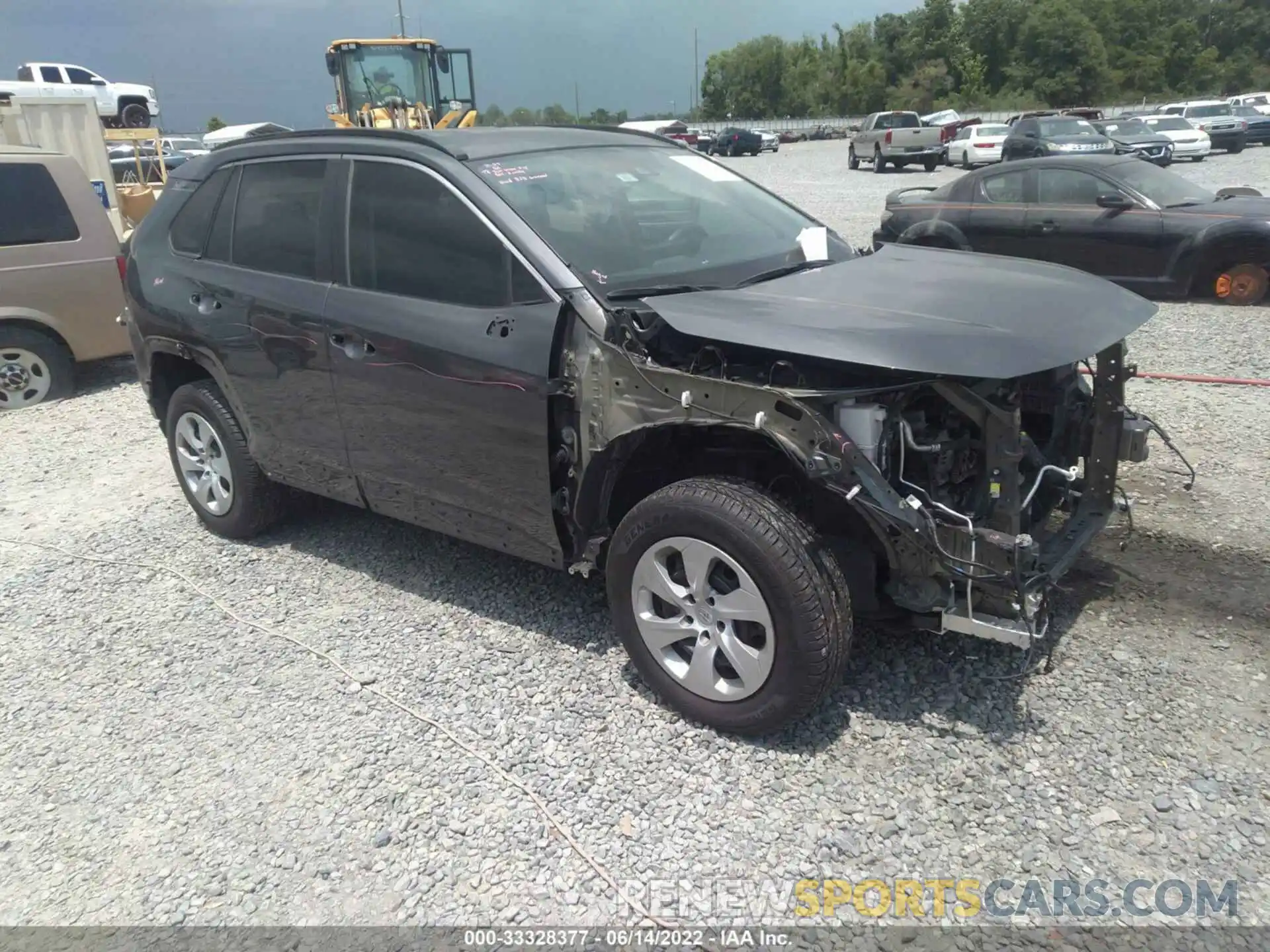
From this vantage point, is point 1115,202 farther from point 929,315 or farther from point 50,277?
point 50,277

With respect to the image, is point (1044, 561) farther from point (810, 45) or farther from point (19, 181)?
point (810, 45)

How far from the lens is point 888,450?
311 cm

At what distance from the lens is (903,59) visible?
274 feet

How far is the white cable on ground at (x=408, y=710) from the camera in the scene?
2781 mm

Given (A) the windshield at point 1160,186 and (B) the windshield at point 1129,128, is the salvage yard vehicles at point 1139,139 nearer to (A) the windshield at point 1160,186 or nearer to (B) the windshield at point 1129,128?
(B) the windshield at point 1129,128

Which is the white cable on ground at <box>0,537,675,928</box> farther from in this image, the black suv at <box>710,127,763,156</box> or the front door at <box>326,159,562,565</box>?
the black suv at <box>710,127,763,156</box>

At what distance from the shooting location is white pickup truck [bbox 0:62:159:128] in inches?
1086

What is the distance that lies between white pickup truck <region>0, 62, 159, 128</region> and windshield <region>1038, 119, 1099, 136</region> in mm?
24198

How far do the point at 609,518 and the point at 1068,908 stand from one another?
6.45 ft

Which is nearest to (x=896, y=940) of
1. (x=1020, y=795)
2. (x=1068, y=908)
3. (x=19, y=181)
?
(x=1068, y=908)

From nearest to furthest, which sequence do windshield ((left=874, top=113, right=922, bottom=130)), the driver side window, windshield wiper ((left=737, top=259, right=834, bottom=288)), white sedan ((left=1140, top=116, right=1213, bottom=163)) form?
windshield wiper ((left=737, top=259, right=834, bottom=288)) < the driver side window < white sedan ((left=1140, top=116, right=1213, bottom=163)) < windshield ((left=874, top=113, right=922, bottom=130))

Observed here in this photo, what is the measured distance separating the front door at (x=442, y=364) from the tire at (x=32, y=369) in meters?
5.34

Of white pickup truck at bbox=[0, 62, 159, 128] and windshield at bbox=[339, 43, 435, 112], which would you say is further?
white pickup truck at bbox=[0, 62, 159, 128]

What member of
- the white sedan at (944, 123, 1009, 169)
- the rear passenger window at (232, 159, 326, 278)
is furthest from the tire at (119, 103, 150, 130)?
the rear passenger window at (232, 159, 326, 278)
